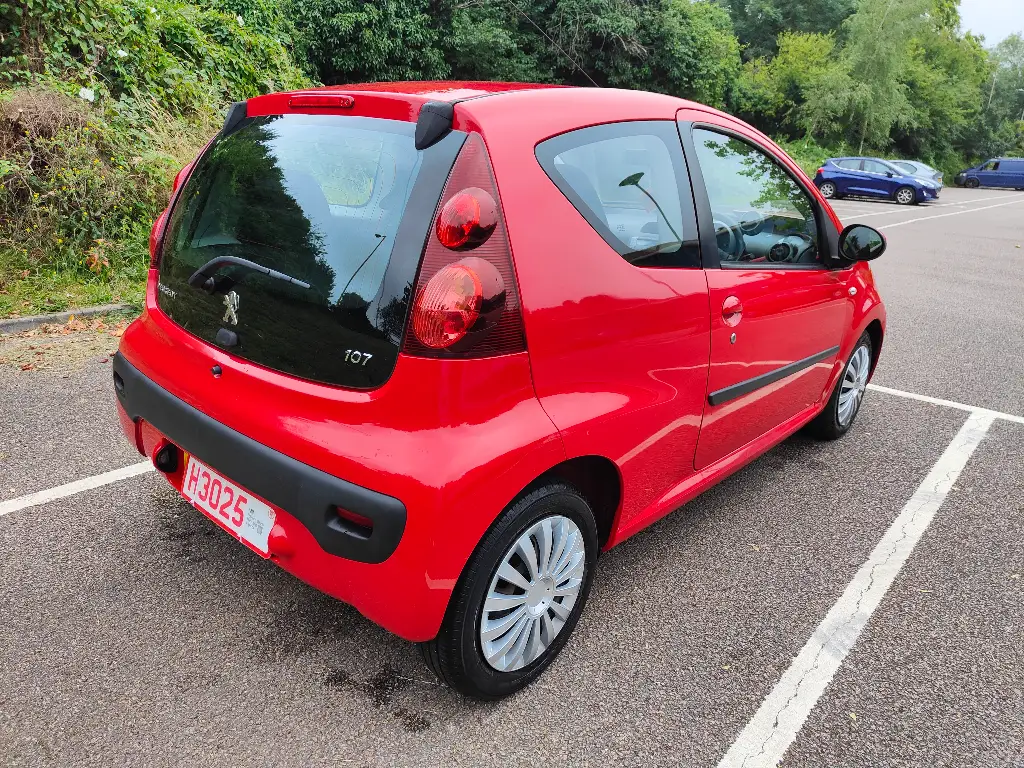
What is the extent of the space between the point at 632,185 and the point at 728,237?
56 cm

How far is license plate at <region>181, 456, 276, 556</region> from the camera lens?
200 centimetres

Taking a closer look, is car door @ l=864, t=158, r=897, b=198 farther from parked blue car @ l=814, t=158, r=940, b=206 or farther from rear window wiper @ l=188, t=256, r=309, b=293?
rear window wiper @ l=188, t=256, r=309, b=293

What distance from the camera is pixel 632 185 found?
229 cm

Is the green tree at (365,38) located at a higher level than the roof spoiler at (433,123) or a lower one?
higher

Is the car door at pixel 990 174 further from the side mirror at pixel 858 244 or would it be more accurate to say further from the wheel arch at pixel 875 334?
the side mirror at pixel 858 244

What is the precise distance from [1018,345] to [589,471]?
18.9ft

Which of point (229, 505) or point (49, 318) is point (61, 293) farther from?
point (229, 505)

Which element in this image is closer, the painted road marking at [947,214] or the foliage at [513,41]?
the painted road marking at [947,214]

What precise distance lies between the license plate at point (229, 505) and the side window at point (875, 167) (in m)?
25.6

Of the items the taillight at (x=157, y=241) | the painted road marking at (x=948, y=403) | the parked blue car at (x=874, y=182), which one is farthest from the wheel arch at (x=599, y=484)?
the parked blue car at (x=874, y=182)

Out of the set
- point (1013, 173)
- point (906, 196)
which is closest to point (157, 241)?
point (906, 196)

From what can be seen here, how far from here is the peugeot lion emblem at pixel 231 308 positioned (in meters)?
2.08

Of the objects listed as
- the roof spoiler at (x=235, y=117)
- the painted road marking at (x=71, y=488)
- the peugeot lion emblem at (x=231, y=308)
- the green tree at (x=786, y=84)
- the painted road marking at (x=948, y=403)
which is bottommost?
the painted road marking at (x=71, y=488)

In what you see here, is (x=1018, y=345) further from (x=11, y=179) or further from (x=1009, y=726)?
(x=11, y=179)
